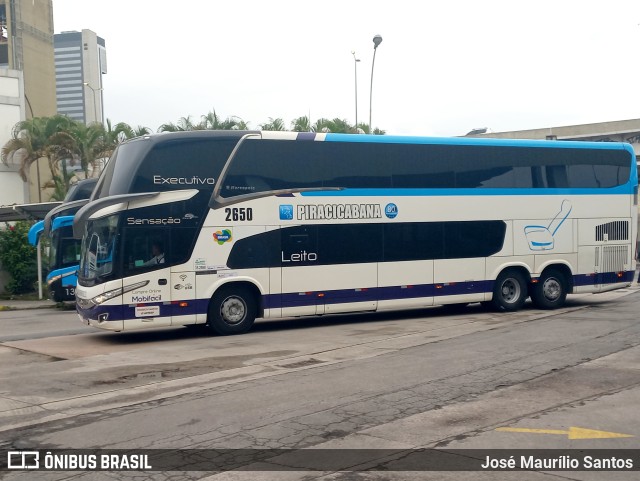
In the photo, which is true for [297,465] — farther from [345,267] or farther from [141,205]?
[345,267]

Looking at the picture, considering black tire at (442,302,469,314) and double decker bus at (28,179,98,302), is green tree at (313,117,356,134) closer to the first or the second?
double decker bus at (28,179,98,302)

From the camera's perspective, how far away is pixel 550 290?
21125 millimetres

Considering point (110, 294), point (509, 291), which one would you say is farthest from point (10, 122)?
point (509, 291)

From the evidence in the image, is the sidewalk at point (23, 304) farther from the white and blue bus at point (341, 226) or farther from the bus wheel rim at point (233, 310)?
the bus wheel rim at point (233, 310)

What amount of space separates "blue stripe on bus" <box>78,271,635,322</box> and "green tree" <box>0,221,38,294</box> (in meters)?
20.4

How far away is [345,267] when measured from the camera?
18.0 m

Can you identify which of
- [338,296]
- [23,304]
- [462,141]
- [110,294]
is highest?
[462,141]

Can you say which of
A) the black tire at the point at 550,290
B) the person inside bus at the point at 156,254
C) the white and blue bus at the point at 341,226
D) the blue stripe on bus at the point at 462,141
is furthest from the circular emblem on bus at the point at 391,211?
the person inside bus at the point at 156,254

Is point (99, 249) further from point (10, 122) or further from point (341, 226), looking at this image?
point (10, 122)

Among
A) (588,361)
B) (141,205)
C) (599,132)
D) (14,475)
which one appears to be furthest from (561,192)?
(599,132)

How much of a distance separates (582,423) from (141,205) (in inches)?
395

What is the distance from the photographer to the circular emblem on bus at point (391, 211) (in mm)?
18609

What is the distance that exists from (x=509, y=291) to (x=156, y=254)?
9.49 m

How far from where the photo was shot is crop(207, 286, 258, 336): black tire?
16.7 meters
